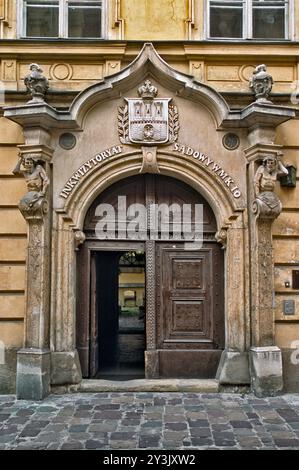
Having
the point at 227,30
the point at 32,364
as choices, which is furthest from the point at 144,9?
the point at 32,364

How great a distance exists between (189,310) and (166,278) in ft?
1.99

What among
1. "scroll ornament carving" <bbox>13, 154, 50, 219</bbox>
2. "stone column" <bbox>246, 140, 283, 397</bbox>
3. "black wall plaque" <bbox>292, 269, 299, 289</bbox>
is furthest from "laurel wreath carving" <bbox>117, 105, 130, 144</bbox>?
"black wall plaque" <bbox>292, 269, 299, 289</bbox>

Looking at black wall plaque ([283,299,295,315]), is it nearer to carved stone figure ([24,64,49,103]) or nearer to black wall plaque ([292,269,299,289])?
black wall plaque ([292,269,299,289])

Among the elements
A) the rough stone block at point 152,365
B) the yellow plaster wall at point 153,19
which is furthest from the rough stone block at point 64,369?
the yellow plaster wall at point 153,19


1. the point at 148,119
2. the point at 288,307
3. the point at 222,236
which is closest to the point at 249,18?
the point at 148,119

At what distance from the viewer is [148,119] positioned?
7.09 metres

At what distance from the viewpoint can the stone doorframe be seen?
6.65 metres

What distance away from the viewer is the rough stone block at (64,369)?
6.73 meters

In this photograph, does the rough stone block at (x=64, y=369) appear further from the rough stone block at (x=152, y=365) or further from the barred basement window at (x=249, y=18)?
the barred basement window at (x=249, y=18)

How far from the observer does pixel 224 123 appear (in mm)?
7012

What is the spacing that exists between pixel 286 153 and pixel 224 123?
107cm

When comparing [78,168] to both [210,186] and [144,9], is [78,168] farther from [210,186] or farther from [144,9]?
[144,9]

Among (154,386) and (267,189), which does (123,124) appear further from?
(154,386)
